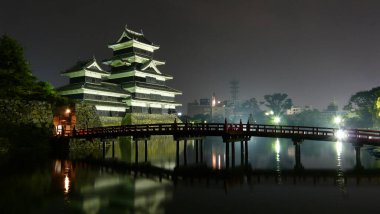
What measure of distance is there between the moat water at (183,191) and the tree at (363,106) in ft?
172

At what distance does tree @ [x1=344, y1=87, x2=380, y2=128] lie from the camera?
2960 inches

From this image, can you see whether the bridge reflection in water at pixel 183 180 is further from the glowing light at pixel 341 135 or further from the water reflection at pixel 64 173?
the glowing light at pixel 341 135

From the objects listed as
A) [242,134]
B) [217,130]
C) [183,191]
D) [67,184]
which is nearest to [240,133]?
[242,134]

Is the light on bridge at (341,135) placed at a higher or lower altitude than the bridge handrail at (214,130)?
lower

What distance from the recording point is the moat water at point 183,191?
16344 millimetres

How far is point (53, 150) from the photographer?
125ft

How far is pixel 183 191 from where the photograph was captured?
20.3 meters

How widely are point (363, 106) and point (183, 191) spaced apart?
80.8 metres

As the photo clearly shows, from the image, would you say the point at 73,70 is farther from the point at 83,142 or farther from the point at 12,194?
the point at 12,194

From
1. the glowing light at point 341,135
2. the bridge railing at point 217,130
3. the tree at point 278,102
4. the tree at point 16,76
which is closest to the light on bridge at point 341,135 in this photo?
the glowing light at point 341,135

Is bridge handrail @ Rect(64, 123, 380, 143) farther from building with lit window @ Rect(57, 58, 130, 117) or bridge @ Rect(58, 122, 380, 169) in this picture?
building with lit window @ Rect(57, 58, 130, 117)

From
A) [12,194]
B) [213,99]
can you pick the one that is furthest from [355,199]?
[213,99]

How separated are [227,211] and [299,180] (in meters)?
9.97

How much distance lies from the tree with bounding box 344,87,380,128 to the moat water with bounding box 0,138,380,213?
5234 cm
